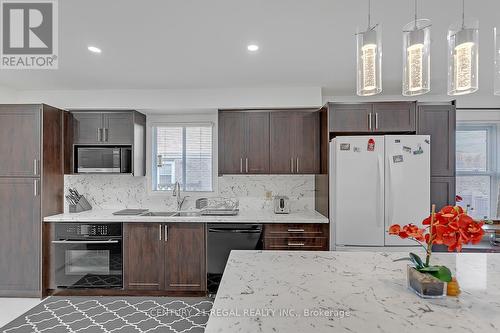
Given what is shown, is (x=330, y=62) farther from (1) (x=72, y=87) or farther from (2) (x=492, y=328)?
(1) (x=72, y=87)

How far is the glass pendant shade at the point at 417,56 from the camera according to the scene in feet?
4.07

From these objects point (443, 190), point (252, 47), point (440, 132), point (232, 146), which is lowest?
point (443, 190)

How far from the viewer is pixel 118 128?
3.74 meters

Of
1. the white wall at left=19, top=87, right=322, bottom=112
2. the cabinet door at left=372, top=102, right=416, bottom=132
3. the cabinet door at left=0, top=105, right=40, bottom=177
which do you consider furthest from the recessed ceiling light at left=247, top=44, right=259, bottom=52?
the cabinet door at left=0, top=105, right=40, bottom=177

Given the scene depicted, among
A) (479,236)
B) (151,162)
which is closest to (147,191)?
(151,162)

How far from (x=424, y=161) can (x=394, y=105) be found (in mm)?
740

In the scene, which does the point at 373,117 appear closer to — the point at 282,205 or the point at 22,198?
the point at 282,205

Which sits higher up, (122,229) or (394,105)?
(394,105)

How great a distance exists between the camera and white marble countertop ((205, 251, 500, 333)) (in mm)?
1045

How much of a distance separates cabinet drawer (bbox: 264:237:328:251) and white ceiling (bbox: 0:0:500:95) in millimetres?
1856

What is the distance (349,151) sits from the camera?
309 cm

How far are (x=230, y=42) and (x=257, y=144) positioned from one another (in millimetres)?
1544

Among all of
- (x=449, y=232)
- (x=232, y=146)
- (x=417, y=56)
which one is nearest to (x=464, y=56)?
(x=417, y=56)

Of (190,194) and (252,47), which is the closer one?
(252,47)
